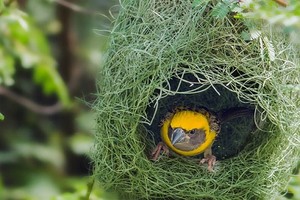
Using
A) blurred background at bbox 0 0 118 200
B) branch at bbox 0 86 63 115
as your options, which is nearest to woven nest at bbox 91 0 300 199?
blurred background at bbox 0 0 118 200

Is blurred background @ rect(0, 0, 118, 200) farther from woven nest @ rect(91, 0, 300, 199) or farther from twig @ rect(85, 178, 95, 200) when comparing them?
woven nest @ rect(91, 0, 300, 199)

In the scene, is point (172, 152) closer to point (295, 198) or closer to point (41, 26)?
point (295, 198)

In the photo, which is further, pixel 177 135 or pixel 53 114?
pixel 53 114

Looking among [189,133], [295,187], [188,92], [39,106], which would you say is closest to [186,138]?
[189,133]

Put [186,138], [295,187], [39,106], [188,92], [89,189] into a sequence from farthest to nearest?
[39,106] → [295,187] → [89,189] → [186,138] → [188,92]

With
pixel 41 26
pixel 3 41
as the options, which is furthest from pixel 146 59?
pixel 41 26

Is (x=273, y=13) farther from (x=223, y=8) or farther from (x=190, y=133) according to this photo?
(x=190, y=133)

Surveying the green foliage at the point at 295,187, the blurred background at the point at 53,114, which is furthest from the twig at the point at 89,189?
the blurred background at the point at 53,114

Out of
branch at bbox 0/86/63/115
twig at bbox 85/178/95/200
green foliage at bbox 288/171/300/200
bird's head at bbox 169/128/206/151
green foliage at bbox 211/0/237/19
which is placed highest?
branch at bbox 0/86/63/115

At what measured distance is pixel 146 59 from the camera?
190cm

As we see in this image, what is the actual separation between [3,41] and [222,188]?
145cm

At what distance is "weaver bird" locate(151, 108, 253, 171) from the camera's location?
1947 mm

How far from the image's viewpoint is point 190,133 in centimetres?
196

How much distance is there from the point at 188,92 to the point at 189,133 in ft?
0.54
